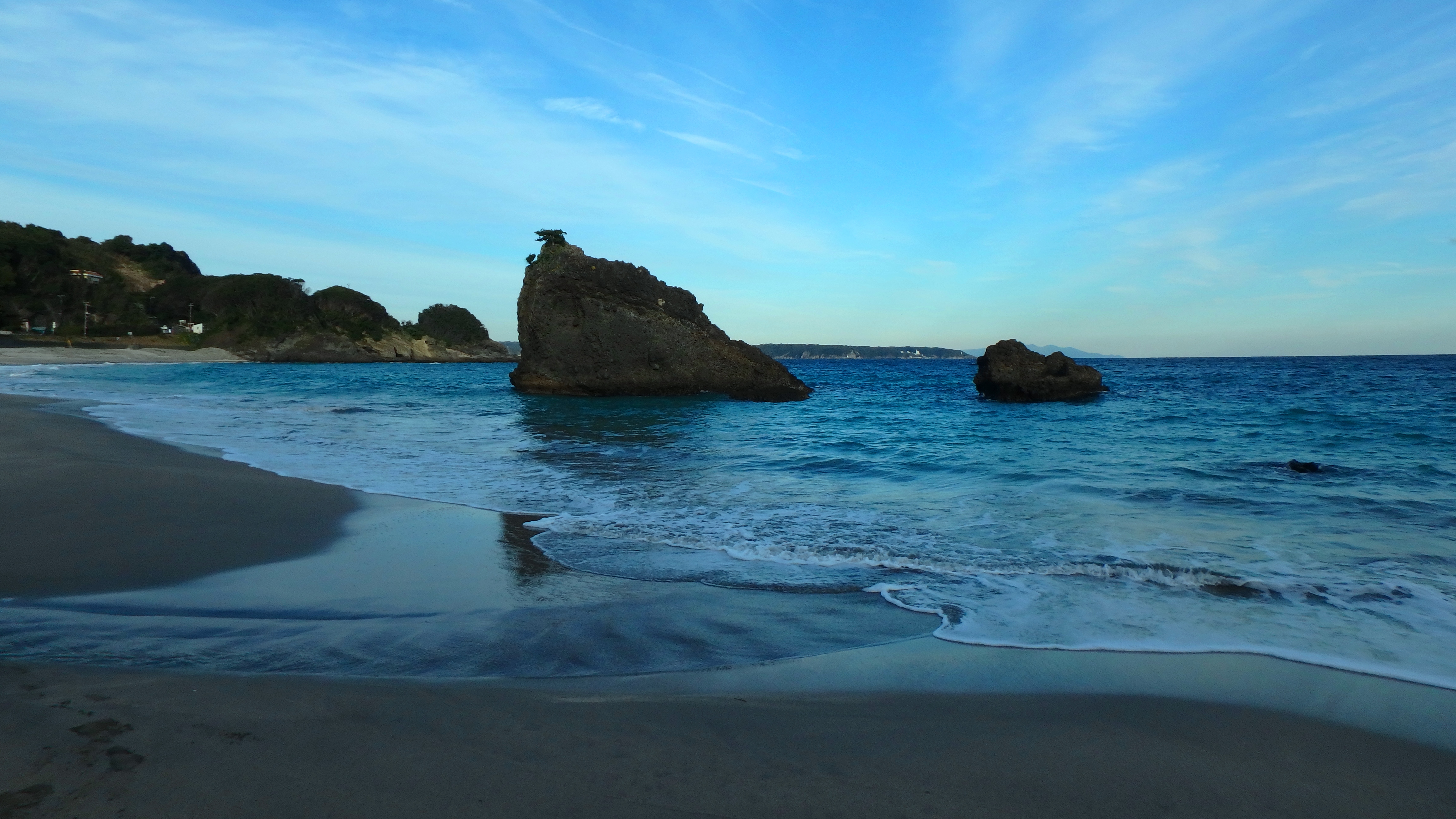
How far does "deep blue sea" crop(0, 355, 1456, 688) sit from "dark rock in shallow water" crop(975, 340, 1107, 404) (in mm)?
2872

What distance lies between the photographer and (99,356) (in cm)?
→ 5806

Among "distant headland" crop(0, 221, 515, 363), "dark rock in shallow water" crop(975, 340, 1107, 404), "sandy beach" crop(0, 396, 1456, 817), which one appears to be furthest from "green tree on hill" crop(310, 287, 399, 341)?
"sandy beach" crop(0, 396, 1456, 817)

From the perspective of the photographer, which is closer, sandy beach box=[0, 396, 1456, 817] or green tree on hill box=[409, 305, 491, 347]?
sandy beach box=[0, 396, 1456, 817]

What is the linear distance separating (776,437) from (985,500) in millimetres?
6961

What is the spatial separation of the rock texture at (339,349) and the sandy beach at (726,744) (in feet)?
305

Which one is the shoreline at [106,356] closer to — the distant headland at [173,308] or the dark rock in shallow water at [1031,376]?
the distant headland at [173,308]

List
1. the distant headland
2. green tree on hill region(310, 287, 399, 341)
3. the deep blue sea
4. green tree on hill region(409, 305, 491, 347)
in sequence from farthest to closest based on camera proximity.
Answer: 1. green tree on hill region(409, 305, 491, 347)
2. green tree on hill region(310, 287, 399, 341)
3. the distant headland
4. the deep blue sea

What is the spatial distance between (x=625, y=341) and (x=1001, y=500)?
66.2ft

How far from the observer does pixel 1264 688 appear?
3.54 metres

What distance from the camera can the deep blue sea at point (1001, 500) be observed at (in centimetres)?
470

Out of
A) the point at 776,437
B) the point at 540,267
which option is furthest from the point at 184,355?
the point at 776,437

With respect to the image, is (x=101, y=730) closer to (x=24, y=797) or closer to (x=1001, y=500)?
(x=24, y=797)

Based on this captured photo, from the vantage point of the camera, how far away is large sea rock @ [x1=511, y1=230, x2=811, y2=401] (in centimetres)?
2730

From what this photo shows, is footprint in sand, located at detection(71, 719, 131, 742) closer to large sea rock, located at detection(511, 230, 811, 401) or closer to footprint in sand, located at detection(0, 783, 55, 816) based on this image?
footprint in sand, located at detection(0, 783, 55, 816)
